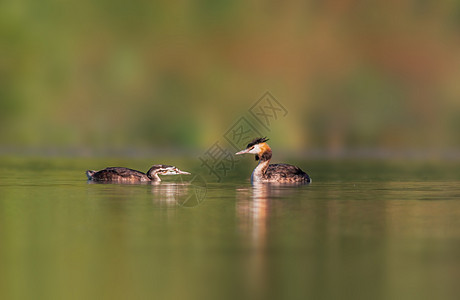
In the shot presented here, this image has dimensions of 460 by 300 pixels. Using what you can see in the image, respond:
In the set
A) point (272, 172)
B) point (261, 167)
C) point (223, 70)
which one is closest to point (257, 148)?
point (261, 167)

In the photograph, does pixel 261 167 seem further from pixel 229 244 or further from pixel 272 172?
pixel 229 244

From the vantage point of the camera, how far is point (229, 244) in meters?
21.0

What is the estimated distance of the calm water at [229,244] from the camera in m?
16.7

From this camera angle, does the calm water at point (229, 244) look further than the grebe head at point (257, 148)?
No

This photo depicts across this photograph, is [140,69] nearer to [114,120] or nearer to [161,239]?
[114,120]

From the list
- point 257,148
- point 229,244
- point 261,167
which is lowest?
point 229,244

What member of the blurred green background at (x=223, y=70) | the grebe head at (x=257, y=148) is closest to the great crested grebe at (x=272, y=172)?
the grebe head at (x=257, y=148)

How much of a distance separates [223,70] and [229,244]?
140966mm

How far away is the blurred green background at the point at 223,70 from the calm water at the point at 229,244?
86454mm

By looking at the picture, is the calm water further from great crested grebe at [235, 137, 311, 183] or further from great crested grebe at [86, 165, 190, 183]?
great crested grebe at [86, 165, 190, 183]

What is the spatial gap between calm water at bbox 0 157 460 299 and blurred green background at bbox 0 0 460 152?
8645 cm

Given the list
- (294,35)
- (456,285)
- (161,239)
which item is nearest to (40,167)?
(161,239)

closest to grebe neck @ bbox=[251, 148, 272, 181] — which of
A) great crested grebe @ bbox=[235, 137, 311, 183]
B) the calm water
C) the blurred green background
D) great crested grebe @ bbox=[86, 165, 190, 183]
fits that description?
great crested grebe @ bbox=[235, 137, 311, 183]

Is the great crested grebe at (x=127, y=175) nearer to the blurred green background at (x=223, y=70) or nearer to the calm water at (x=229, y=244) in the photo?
the calm water at (x=229, y=244)
